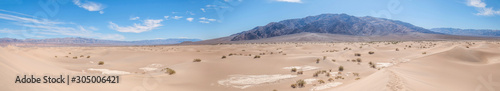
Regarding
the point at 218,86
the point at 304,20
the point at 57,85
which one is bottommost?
the point at 218,86

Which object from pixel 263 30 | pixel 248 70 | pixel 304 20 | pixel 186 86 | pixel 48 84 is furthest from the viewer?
pixel 304 20

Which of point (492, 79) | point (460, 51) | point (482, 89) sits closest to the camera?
point (482, 89)

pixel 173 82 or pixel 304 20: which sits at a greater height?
pixel 304 20

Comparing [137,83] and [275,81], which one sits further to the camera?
[275,81]

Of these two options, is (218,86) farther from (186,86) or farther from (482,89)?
(482,89)

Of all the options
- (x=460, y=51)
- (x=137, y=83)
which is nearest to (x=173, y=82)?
(x=137, y=83)

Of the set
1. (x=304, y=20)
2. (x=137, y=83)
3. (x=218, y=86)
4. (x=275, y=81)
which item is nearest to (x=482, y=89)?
(x=275, y=81)

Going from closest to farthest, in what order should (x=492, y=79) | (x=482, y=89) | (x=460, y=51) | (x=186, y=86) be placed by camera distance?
(x=482, y=89) < (x=492, y=79) < (x=186, y=86) < (x=460, y=51)

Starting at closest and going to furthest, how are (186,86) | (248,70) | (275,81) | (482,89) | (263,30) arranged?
1. (482,89)
2. (186,86)
3. (275,81)
4. (248,70)
5. (263,30)

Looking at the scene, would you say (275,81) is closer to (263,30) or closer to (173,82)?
(173,82)
